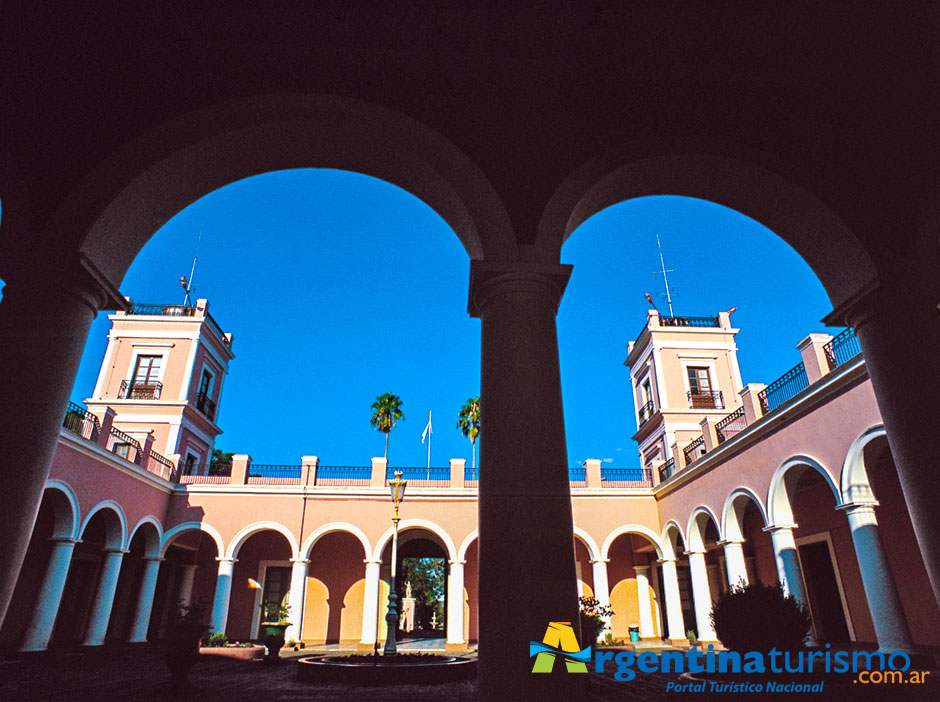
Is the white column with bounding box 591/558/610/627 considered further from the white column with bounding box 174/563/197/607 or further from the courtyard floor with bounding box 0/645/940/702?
the white column with bounding box 174/563/197/607

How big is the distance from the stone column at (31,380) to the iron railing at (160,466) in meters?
15.8

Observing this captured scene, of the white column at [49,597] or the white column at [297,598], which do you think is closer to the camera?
the white column at [49,597]

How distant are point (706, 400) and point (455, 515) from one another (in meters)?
10.2

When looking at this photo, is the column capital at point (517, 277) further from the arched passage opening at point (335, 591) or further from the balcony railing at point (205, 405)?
the balcony railing at point (205, 405)

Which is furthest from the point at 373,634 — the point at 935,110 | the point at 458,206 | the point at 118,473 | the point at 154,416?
the point at 935,110

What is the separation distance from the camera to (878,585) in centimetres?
876

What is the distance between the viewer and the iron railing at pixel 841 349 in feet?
32.0

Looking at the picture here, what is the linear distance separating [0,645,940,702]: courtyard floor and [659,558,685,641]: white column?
8.97 metres

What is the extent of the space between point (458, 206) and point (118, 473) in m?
14.5

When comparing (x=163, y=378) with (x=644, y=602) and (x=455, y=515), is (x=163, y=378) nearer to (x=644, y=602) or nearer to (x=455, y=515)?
(x=455, y=515)

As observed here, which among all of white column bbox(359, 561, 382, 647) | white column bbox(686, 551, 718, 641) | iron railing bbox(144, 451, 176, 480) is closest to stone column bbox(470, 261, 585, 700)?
white column bbox(686, 551, 718, 641)

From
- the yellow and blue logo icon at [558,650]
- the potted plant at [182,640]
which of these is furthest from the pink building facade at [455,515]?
the yellow and blue logo icon at [558,650]

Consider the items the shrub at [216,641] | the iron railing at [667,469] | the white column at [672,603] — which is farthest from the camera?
the iron railing at [667,469]

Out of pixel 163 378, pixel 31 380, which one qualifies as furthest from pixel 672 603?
pixel 163 378
